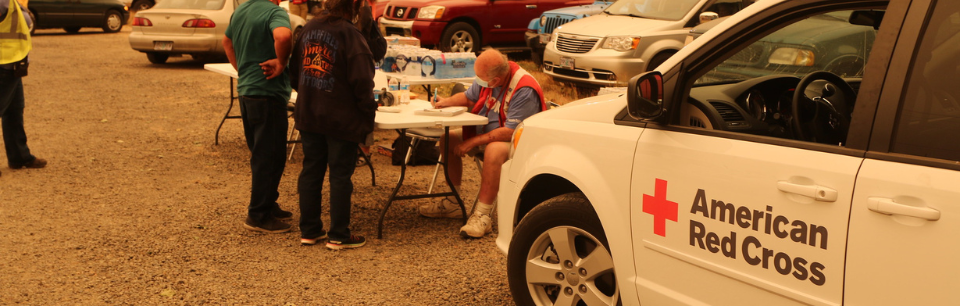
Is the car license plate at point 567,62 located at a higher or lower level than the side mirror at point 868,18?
lower

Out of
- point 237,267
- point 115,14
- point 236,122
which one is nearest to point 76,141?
point 236,122

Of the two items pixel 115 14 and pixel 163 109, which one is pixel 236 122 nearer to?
pixel 163 109

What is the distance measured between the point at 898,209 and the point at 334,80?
3395 mm

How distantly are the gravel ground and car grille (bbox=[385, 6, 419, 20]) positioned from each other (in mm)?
6066

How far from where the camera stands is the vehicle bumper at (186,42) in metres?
14.6

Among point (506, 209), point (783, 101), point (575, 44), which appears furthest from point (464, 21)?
point (783, 101)

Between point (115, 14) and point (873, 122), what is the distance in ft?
78.8

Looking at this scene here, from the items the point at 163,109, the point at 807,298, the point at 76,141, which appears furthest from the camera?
the point at 163,109

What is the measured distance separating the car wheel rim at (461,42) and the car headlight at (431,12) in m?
0.48

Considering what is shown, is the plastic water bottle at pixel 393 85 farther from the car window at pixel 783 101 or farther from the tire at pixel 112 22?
the tire at pixel 112 22

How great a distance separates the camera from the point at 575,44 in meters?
11.3

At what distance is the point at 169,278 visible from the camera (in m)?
4.79

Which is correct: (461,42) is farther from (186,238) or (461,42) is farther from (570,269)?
(570,269)

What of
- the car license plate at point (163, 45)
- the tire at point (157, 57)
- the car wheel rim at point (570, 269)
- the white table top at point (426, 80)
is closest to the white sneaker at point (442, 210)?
the white table top at point (426, 80)
